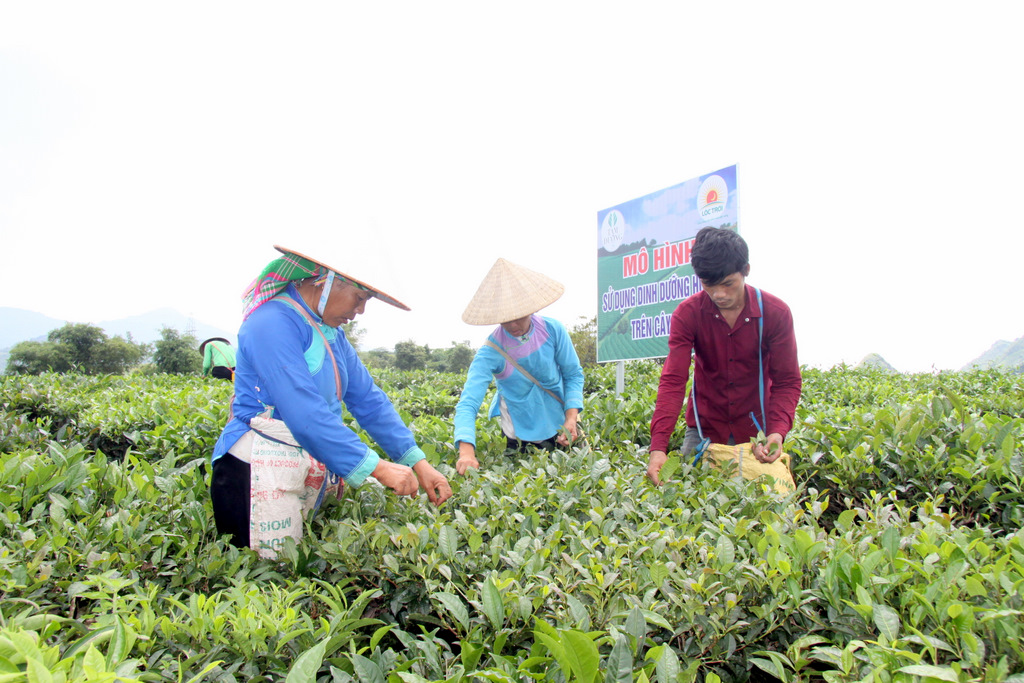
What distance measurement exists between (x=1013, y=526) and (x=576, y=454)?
1.82 m

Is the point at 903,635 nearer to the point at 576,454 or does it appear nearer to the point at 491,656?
the point at 491,656

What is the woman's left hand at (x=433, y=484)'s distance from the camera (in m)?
2.65

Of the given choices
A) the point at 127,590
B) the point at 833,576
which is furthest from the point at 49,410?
the point at 833,576

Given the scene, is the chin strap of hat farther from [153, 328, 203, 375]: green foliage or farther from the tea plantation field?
[153, 328, 203, 375]: green foliage

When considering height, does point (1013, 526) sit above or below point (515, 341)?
below

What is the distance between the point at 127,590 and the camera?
2219 millimetres

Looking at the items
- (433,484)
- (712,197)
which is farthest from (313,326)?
(712,197)

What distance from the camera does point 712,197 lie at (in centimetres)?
581

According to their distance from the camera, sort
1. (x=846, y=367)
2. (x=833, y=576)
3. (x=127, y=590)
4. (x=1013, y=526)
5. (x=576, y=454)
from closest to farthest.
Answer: (x=833, y=576), (x=127, y=590), (x=1013, y=526), (x=576, y=454), (x=846, y=367)

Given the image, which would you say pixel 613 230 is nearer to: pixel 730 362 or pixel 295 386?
pixel 730 362

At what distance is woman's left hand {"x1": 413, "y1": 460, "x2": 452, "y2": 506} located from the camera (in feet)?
8.68

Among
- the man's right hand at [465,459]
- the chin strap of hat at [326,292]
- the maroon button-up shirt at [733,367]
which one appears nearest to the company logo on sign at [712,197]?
the maroon button-up shirt at [733,367]

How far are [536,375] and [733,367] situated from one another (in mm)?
1175

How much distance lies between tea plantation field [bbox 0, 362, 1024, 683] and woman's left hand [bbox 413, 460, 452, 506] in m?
0.06
